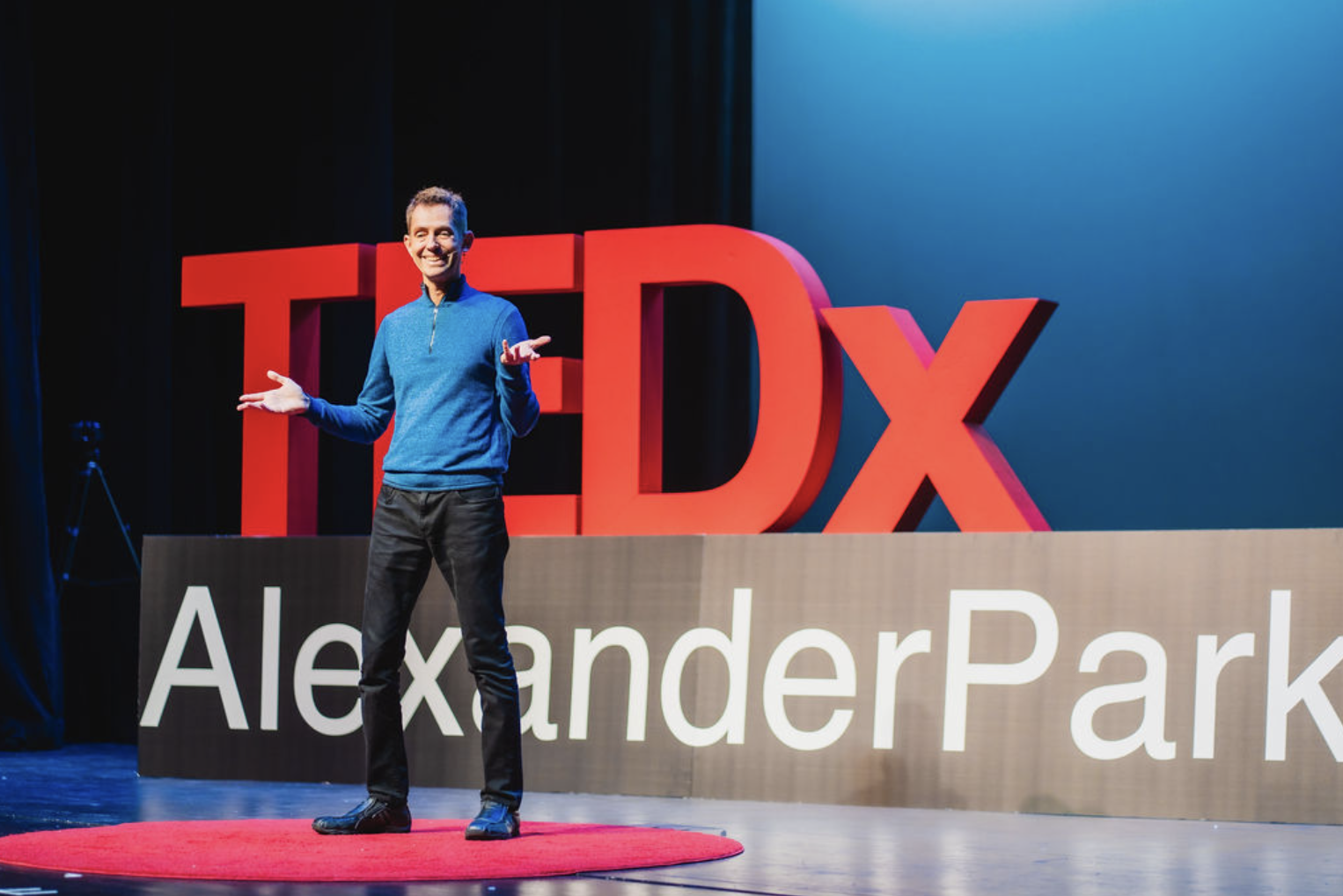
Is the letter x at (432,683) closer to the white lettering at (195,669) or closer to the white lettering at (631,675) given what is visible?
the white lettering at (631,675)

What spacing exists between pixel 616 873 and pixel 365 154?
4104mm

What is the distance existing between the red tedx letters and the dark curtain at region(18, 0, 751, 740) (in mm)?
1062

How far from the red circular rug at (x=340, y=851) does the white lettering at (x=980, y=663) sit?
995mm

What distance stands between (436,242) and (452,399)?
1.00 feet

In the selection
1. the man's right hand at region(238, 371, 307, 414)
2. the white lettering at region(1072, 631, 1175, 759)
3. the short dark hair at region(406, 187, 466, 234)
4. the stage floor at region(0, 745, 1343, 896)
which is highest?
the short dark hair at region(406, 187, 466, 234)

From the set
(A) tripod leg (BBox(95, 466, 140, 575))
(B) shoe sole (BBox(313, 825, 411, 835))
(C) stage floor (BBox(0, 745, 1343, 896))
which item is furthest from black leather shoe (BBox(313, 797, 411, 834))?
(A) tripod leg (BBox(95, 466, 140, 575))

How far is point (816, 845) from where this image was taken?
3535 millimetres

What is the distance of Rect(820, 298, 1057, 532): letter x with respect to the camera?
15.1 ft

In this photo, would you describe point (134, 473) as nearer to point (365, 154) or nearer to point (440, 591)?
point (365, 154)

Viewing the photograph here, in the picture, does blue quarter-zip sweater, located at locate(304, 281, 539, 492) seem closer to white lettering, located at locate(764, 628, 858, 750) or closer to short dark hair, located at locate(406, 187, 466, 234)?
short dark hair, located at locate(406, 187, 466, 234)

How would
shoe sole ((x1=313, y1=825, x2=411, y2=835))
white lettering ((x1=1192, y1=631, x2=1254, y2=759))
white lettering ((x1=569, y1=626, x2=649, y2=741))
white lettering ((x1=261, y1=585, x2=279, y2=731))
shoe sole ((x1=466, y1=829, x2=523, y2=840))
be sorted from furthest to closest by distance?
white lettering ((x1=261, y1=585, x2=279, y2=731))
white lettering ((x1=569, y1=626, x2=649, y2=741))
white lettering ((x1=1192, y1=631, x2=1254, y2=759))
shoe sole ((x1=313, y1=825, x2=411, y2=835))
shoe sole ((x1=466, y1=829, x2=523, y2=840))

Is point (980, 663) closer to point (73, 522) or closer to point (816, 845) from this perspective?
point (816, 845)

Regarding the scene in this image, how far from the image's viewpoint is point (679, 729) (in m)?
4.68

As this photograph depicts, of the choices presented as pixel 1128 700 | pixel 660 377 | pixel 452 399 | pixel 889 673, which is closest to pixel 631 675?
pixel 889 673
